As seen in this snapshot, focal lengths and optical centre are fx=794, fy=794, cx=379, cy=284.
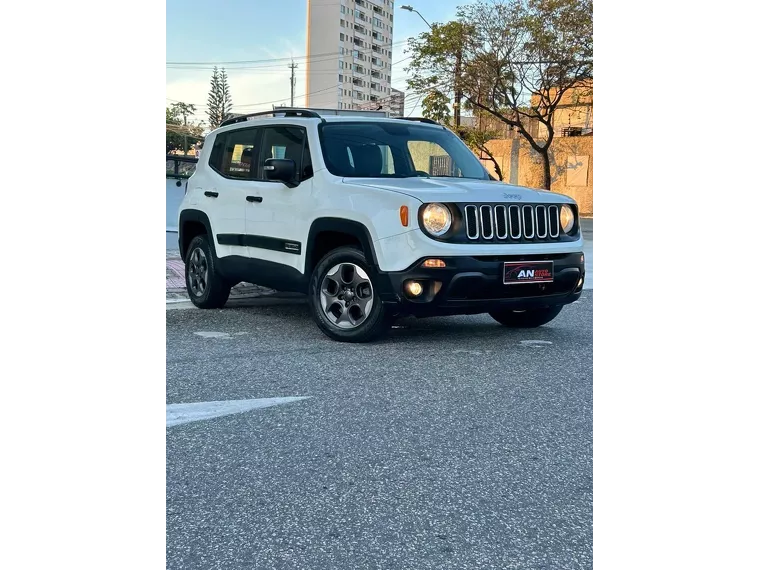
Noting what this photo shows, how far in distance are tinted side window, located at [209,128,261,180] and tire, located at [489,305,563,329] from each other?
2.64 m

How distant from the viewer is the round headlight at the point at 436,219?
5.79 m

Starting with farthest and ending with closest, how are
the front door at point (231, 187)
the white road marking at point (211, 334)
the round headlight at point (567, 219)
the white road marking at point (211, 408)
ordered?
1. the front door at point (231, 187)
2. the white road marking at point (211, 334)
3. the round headlight at point (567, 219)
4. the white road marking at point (211, 408)

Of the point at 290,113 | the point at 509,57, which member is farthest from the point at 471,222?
the point at 509,57

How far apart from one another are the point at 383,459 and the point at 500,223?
2.92m

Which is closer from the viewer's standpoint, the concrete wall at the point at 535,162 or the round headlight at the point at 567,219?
the round headlight at the point at 567,219

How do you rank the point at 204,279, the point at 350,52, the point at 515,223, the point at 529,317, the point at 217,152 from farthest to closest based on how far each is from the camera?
the point at 350,52 < the point at 204,279 < the point at 217,152 < the point at 529,317 < the point at 515,223

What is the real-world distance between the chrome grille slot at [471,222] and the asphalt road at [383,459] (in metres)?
0.91

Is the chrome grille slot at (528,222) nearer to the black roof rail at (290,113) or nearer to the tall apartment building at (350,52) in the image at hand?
the black roof rail at (290,113)

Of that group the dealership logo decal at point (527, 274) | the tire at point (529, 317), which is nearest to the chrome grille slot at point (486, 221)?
the dealership logo decal at point (527, 274)

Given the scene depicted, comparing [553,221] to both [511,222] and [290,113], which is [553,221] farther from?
[290,113]

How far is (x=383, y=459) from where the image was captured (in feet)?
11.4
